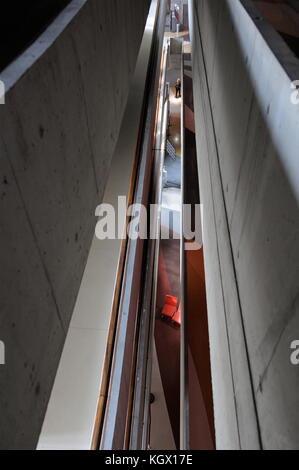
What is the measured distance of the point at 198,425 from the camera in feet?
12.6

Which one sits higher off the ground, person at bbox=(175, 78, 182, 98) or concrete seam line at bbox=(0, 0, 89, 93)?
person at bbox=(175, 78, 182, 98)

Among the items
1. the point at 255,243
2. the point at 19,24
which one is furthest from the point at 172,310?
the point at 19,24

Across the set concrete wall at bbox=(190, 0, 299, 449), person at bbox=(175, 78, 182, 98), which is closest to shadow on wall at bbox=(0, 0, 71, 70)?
concrete wall at bbox=(190, 0, 299, 449)

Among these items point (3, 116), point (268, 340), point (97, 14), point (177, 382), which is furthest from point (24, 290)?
point (177, 382)

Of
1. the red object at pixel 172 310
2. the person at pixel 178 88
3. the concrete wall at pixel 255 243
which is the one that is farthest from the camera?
the person at pixel 178 88

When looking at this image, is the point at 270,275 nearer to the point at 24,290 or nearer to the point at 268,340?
the point at 268,340

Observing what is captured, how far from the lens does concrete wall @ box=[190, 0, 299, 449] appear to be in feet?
4.12

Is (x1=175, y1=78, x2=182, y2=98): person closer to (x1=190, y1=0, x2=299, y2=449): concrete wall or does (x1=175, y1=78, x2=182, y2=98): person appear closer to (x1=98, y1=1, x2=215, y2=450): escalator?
(x1=98, y1=1, x2=215, y2=450): escalator

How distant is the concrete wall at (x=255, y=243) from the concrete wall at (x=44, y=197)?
3.38ft

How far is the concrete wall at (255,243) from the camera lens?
125 centimetres

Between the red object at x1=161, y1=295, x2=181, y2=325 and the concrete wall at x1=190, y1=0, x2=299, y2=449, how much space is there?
391 centimetres

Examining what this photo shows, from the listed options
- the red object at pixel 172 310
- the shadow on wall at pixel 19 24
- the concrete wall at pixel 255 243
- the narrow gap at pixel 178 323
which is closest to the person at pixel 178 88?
the narrow gap at pixel 178 323

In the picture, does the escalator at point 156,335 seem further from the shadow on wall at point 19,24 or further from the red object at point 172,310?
the shadow on wall at point 19,24

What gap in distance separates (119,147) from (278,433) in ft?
14.6
